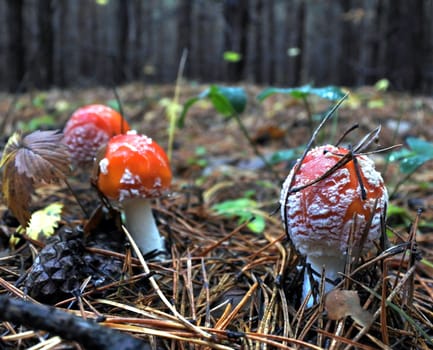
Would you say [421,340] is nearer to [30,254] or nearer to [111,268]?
[111,268]

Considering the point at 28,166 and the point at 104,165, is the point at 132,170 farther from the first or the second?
the point at 28,166

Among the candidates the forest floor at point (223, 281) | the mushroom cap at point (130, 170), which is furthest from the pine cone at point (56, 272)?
the mushroom cap at point (130, 170)

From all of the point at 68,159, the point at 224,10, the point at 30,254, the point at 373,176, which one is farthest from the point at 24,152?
the point at 224,10

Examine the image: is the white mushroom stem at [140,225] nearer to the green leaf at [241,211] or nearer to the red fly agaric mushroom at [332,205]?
the green leaf at [241,211]

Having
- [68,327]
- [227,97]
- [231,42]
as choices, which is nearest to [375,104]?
[231,42]

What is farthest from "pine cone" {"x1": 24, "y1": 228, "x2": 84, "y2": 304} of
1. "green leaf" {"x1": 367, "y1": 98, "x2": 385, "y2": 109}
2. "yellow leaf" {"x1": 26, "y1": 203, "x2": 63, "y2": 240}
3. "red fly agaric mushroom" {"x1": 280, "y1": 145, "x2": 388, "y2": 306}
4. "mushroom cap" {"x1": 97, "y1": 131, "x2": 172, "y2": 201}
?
"green leaf" {"x1": 367, "y1": 98, "x2": 385, "y2": 109}

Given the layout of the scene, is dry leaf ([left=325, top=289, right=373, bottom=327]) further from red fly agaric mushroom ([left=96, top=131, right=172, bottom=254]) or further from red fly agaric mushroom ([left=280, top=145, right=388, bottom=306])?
red fly agaric mushroom ([left=96, top=131, right=172, bottom=254])
